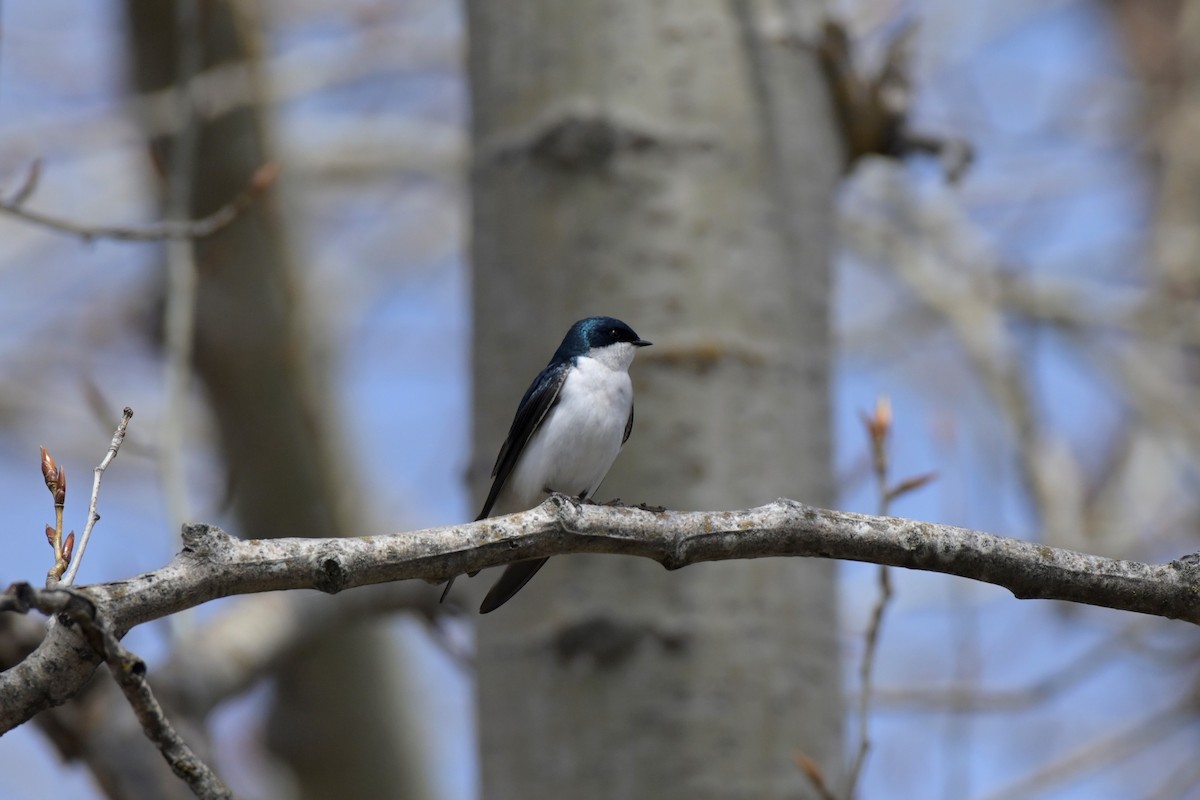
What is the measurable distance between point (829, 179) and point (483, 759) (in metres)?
1.95

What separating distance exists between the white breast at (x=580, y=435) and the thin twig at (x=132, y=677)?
1968 millimetres

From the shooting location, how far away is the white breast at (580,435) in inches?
138

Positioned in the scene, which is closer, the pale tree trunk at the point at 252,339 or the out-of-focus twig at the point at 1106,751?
the out-of-focus twig at the point at 1106,751

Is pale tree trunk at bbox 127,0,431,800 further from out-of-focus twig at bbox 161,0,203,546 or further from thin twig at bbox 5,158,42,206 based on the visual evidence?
thin twig at bbox 5,158,42,206

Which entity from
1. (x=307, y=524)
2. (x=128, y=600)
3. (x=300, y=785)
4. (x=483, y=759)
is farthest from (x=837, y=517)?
(x=300, y=785)

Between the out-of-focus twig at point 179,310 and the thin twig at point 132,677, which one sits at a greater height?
the out-of-focus twig at point 179,310

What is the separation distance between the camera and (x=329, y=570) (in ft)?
5.90

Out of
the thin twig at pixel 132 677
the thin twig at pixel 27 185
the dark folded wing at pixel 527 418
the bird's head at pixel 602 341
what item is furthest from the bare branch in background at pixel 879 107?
the thin twig at pixel 132 677

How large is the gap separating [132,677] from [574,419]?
2.06 meters

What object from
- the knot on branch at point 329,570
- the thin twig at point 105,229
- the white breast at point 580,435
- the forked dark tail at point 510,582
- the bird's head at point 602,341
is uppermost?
the thin twig at point 105,229

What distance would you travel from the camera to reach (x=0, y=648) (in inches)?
146

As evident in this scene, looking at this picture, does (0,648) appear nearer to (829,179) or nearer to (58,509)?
(58,509)

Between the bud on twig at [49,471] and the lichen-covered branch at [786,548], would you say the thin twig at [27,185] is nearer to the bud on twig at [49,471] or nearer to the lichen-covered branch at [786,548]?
the bud on twig at [49,471]

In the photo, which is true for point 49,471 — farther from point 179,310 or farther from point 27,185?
point 179,310
